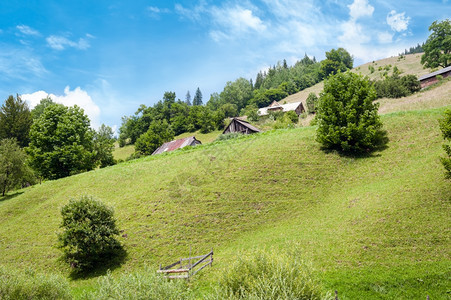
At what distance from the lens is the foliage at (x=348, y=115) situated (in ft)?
88.3

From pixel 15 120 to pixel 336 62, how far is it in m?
152

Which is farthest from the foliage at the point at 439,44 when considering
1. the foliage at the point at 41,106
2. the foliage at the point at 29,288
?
the foliage at the point at 41,106

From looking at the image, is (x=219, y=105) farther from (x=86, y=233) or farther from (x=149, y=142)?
(x=86, y=233)

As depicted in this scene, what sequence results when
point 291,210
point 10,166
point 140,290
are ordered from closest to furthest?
point 140,290, point 291,210, point 10,166

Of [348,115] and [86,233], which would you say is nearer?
[86,233]

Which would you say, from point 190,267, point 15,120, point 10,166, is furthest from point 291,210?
point 15,120

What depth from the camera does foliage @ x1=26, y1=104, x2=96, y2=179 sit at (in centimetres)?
4041

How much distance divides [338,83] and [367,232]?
19.7 meters

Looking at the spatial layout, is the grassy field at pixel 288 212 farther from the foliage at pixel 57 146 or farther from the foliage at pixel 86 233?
the foliage at pixel 57 146

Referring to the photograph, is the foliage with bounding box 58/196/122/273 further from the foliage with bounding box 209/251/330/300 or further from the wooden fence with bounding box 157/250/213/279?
the foliage with bounding box 209/251/330/300

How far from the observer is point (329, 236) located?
52.2 ft

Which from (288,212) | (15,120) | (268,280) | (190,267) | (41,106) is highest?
(41,106)

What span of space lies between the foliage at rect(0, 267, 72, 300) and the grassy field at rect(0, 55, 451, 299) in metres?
2.80

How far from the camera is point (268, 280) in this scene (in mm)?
6359
